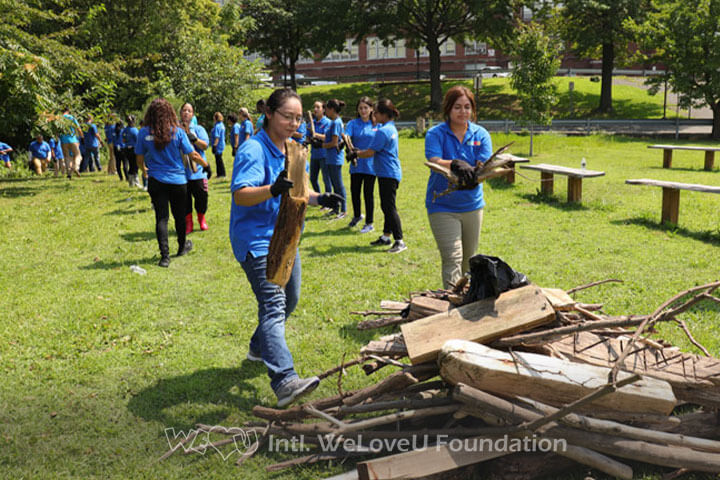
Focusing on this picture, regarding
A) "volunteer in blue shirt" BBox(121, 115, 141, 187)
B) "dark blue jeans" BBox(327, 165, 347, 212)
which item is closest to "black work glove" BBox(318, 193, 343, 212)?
"dark blue jeans" BBox(327, 165, 347, 212)

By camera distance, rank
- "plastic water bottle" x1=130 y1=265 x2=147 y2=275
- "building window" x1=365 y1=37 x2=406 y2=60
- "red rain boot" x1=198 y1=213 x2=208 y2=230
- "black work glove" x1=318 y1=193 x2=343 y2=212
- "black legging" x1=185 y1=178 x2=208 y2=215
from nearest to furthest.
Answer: "black work glove" x1=318 y1=193 x2=343 y2=212 < "plastic water bottle" x1=130 y1=265 x2=147 y2=275 < "black legging" x1=185 y1=178 x2=208 y2=215 < "red rain boot" x1=198 y1=213 x2=208 y2=230 < "building window" x1=365 y1=37 x2=406 y2=60

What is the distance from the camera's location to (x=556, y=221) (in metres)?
10.1

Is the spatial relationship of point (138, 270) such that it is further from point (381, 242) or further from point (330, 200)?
point (330, 200)

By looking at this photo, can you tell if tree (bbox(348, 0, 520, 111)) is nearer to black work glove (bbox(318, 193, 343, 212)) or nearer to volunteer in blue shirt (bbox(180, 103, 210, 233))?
volunteer in blue shirt (bbox(180, 103, 210, 233))

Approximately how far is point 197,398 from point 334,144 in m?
6.46

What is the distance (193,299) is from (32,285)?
232cm

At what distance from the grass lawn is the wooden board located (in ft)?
1.62

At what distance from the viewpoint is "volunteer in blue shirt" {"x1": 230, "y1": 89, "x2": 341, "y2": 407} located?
146 inches

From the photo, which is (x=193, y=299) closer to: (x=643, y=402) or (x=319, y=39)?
(x=643, y=402)

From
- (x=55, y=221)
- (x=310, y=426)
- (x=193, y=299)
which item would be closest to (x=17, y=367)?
(x=193, y=299)

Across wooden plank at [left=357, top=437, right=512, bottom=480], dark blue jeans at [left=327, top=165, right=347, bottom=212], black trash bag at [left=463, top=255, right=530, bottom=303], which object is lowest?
wooden plank at [left=357, top=437, right=512, bottom=480]

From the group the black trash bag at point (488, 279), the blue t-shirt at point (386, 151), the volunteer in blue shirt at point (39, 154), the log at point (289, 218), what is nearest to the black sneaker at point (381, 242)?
the blue t-shirt at point (386, 151)

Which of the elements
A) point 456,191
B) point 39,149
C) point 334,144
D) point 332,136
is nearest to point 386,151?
point 334,144

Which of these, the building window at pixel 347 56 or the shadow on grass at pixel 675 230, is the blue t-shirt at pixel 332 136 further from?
the building window at pixel 347 56
